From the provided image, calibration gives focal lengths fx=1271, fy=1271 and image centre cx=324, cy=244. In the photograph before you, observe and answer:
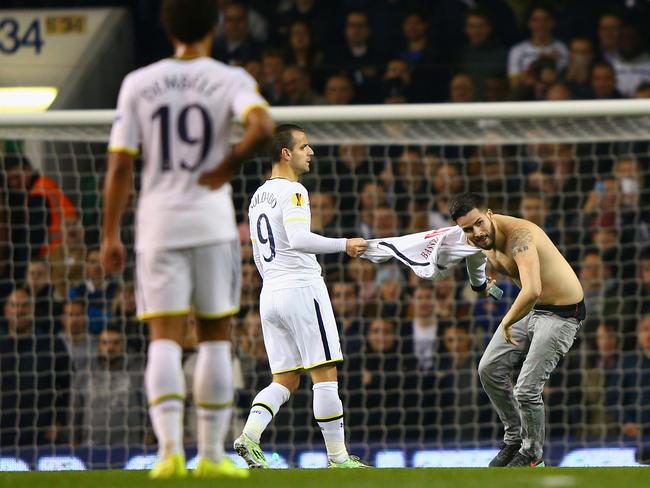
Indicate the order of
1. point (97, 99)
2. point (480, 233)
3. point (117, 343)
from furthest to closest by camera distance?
point (97, 99), point (117, 343), point (480, 233)

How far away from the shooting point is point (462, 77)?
11742mm

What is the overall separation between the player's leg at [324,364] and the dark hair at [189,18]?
3138 millimetres

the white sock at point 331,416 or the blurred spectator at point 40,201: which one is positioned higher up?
the blurred spectator at point 40,201

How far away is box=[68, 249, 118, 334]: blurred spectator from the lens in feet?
35.2

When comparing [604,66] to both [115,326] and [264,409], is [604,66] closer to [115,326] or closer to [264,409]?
[115,326]

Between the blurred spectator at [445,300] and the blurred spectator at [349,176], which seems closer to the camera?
the blurred spectator at [445,300]

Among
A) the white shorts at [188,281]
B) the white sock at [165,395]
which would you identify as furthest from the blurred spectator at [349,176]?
the white sock at [165,395]

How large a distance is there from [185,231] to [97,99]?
8.35 m

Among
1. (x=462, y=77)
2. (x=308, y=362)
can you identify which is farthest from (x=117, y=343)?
(x=462, y=77)

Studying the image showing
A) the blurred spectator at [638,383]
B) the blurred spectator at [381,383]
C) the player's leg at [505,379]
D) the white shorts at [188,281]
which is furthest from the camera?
the blurred spectator at [381,383]

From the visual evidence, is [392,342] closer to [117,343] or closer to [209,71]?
[117,343]

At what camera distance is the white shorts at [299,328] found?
798 centimetres

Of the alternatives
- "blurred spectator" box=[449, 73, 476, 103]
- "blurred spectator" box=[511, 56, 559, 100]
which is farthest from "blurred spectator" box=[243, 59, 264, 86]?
"blurred spectator" box=[511, 56, 559, 100]

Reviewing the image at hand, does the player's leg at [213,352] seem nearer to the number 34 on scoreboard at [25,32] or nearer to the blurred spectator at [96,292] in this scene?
the blurred spectator at [96,292]
